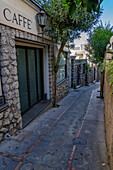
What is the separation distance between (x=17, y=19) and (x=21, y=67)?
1538 mm

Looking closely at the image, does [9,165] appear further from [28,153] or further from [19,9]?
[19,9]

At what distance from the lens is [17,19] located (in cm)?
345

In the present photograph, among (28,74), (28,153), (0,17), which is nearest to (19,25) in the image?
(0,17)

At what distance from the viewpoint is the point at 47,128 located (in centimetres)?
412

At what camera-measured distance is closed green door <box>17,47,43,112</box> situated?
4.49m

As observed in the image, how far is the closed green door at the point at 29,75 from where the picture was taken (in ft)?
14.7

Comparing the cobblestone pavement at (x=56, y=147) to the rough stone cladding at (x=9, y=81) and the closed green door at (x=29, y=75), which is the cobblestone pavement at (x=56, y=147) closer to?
the rough stone cladding at (x=9, y=81)

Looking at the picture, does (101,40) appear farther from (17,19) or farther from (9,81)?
(9,81)

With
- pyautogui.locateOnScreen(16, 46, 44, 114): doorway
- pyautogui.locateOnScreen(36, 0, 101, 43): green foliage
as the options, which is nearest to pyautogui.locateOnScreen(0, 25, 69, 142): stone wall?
pyautogui.locateOnScreen(16, 46, 44, 114): doorway

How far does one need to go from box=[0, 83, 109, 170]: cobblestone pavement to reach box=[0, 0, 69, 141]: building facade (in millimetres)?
443

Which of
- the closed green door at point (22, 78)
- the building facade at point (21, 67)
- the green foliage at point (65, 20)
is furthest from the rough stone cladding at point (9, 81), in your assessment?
the green foliage at point (65, 20)

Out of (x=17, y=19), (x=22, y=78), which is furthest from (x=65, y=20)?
(x=22, y=78)

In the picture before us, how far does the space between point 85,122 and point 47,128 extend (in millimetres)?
1379

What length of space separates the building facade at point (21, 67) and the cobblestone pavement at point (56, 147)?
1.45ft
